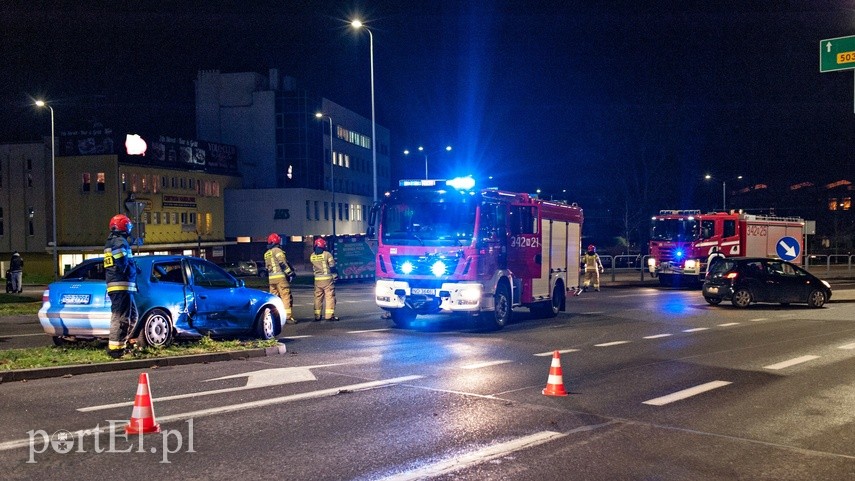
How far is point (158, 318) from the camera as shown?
12.2 meters

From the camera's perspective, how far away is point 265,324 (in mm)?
14234

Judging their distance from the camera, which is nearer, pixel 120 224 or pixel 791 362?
pixel 120 224

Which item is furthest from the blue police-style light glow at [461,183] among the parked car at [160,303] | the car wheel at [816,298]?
the car wheel at [816,298]

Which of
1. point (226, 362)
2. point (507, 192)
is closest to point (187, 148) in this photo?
point (507, 192)

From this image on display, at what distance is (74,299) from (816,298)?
2044cm

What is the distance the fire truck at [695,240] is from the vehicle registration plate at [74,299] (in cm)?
2657

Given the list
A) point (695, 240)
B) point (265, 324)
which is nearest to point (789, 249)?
point (695, 240)

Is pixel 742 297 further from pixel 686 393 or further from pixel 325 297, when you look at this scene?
pixel 686 393

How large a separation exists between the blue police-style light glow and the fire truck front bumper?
2.01 meters

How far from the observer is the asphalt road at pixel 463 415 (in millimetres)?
6266

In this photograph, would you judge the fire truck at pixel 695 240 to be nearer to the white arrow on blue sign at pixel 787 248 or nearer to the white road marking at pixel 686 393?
the white arrow on blue sign at pixel 787 248

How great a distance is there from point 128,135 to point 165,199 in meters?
6.30

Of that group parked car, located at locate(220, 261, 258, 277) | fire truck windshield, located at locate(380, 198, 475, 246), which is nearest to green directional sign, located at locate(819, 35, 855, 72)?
fire truck windshield, located at locate(380, 198, 475, 246)

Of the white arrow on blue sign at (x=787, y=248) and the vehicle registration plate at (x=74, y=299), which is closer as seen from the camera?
the vehicle registration plate at (x=74, y=299)
